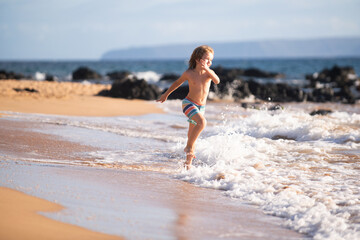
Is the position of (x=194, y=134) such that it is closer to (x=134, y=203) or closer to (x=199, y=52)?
(x=199, y=52)

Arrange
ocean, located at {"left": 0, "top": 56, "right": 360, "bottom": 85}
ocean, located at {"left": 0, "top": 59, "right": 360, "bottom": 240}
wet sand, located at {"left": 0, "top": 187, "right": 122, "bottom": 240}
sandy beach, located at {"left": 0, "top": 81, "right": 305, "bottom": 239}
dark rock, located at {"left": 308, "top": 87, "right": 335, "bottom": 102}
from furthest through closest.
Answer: ocean, located at {"left": 0, "top": 56, "right": 360, "bottom": 85}
dark rock, located at {"left": 308, "top": 87, "right": 335, "bottom": 102}
ocean, located at {"left": 0, "top": 59, "right": 360, "bottom": 240}
sandy beach, located at {"left": 0, "top": 81, "right": 305, "bottom": 239}
wet sand, located at {"left": 0, "top": 187, "right": 122, "bottom": 240}

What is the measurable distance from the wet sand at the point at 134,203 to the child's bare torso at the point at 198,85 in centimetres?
121

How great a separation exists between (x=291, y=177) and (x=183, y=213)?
2021 mm

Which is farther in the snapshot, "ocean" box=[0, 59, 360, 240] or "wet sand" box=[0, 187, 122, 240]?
"ocean" box=[0, 59, 360, 240]

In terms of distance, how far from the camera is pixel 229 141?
22.2 feet

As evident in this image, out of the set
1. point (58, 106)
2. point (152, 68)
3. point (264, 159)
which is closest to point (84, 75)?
point (58, 106)

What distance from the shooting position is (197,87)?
19.2 ft

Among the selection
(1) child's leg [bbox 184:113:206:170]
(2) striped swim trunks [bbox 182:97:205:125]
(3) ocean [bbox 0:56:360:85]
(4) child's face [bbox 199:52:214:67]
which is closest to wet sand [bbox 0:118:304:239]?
(1) child's leg [bbox 184:113:206:170]

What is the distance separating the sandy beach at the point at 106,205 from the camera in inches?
125

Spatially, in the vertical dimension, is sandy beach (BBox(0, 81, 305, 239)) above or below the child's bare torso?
below

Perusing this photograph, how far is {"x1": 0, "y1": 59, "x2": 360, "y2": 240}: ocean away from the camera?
3.98 metres

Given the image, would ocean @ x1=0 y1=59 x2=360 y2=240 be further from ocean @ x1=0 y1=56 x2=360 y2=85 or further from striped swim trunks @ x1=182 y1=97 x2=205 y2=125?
ocean @ x1=0 y1=56 x2=360 y2=85

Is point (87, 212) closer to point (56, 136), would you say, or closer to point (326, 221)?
point (326, 221)

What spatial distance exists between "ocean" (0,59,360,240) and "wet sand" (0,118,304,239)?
0.82 ft
